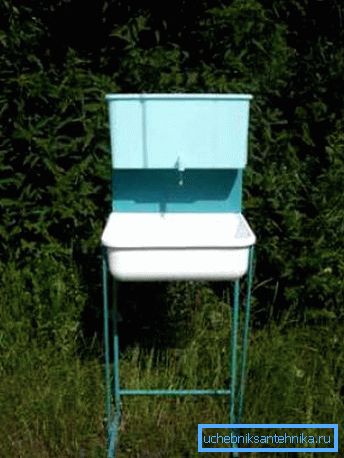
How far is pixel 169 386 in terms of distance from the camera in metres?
3.76

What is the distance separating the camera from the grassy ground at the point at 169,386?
3457 mm

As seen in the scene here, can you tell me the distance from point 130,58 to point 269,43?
710 millimetres

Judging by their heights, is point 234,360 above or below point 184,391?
above

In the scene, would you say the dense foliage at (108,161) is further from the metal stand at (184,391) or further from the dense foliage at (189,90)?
the metal stand at (184,391)

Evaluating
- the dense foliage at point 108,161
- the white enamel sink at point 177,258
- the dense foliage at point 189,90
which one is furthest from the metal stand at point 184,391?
the dense foliage at point 189,90

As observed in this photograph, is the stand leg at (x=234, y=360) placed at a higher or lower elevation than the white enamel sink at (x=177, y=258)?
lower

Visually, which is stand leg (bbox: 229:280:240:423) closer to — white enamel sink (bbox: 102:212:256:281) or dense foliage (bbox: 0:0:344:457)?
dense foliage (bbox: 0:0:344:457)

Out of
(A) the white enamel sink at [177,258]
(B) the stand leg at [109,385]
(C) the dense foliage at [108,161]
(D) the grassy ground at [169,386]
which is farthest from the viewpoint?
(C) the dense foliage at [108,161]

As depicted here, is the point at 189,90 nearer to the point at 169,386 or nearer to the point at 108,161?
the point at 108,161

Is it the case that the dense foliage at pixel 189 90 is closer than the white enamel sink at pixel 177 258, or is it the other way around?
the white enamel sink at pixel 177 258

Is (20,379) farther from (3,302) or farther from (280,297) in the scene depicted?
(280,297)

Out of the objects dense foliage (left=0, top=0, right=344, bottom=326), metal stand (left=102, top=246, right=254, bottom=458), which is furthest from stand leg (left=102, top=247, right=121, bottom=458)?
dense foliage (left=0, top=0, right=344, bottom=326)

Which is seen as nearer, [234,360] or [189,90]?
[234,360]

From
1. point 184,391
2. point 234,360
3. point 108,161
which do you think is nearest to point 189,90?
point 108,161
